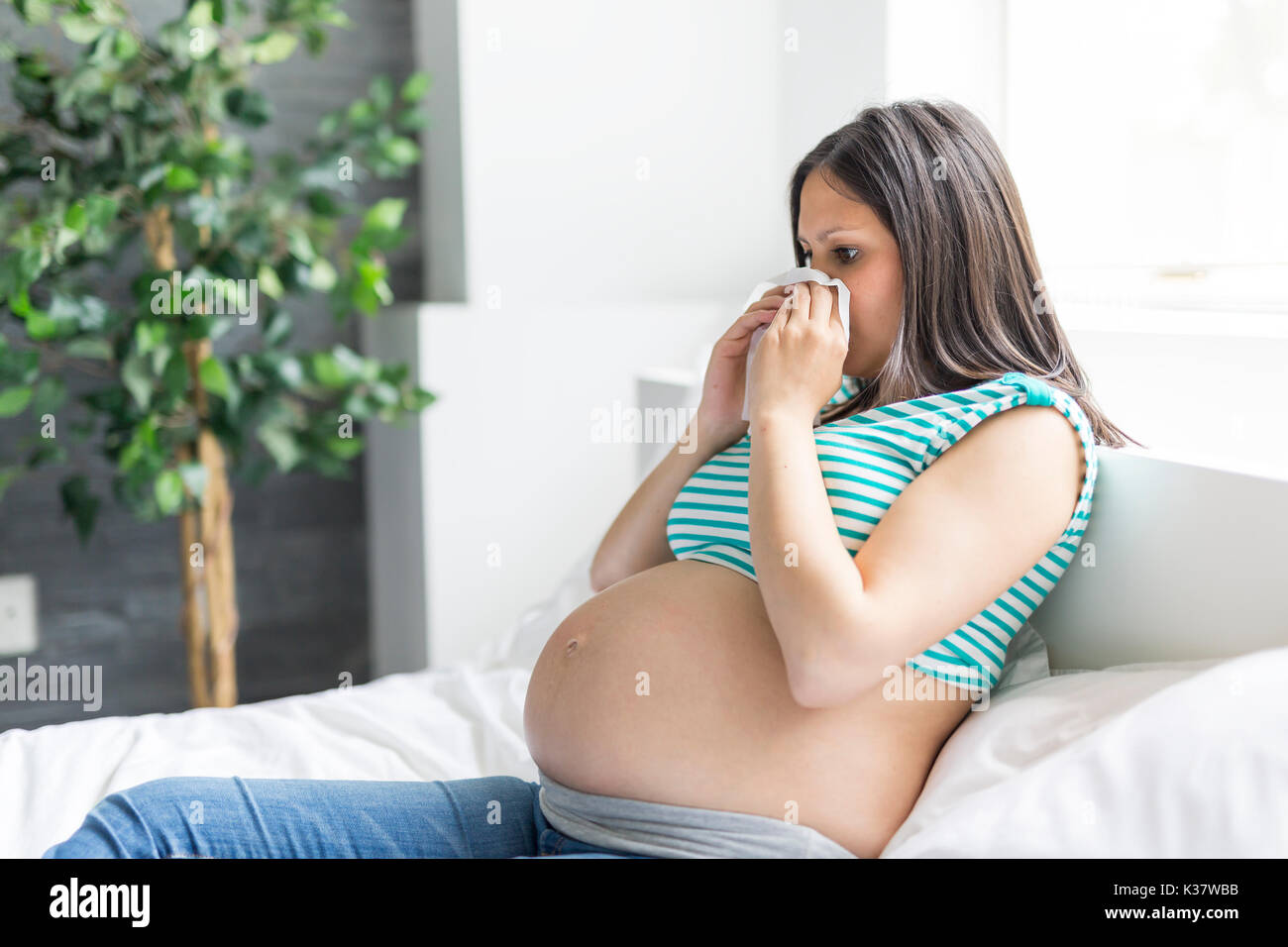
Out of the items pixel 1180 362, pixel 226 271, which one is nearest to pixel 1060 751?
pixel 1180 362

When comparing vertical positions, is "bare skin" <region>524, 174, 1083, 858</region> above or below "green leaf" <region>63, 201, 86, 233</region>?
below

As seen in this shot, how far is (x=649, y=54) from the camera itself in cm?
234

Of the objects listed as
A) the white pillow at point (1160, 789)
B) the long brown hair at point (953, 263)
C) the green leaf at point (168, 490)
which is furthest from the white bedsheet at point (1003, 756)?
the green leaf at point (168, 490)

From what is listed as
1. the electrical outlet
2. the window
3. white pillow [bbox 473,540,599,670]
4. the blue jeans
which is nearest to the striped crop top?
the blue jeans

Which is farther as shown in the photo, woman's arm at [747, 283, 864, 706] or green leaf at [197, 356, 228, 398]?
green leaf at [197, 356, 228, 398]

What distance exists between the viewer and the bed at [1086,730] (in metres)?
0.72

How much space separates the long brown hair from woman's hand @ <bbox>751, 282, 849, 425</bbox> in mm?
76

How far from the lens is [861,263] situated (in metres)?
1.06

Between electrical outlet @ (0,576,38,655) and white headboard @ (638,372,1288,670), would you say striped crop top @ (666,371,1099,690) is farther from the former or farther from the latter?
electrical outlet @ (0,576,38,655)

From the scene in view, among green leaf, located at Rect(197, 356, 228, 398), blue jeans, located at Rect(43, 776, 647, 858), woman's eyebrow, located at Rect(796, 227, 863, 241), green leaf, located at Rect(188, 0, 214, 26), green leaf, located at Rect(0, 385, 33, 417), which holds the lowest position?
blue jeans, located at Rect(43, 776, 647, 858)

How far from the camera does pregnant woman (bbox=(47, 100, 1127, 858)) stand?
33.4 inches

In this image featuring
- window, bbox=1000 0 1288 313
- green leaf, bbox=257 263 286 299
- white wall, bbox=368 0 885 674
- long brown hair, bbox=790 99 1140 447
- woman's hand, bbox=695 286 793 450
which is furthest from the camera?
white wall, bbox=368 0 885 674

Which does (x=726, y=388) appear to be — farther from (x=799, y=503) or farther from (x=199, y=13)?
(x=199, y=13)
